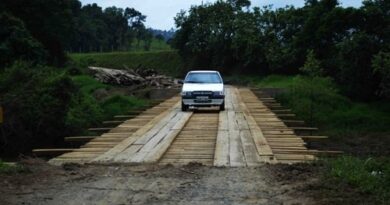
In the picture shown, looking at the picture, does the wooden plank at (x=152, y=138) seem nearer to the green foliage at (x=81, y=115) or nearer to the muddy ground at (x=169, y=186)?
the muddy ground at (x=169, y=186)

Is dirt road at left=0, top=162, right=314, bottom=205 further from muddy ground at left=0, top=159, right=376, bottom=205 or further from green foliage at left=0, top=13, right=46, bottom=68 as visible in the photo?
green foliage at left=0, top=13, right=46, bottom=68

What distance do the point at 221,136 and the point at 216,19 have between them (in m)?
53.6

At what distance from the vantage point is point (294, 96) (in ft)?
109

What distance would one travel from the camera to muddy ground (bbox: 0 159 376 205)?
7.48 meters

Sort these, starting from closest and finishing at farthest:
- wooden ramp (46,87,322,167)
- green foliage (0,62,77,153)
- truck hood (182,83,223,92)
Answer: wooden ramp (46,87,322,167), truck hood (182,83,223,92), green foliage (0,62,77,153)

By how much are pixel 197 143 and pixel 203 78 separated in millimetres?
10528

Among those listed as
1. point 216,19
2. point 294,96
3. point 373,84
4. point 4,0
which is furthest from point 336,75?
point 216,19

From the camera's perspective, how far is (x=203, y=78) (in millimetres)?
23328

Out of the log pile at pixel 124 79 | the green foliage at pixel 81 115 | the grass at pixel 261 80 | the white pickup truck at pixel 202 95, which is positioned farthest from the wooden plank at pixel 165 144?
the grass at pixel 261 80

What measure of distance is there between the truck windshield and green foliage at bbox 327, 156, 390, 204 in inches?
527

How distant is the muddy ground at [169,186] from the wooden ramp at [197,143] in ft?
2.63

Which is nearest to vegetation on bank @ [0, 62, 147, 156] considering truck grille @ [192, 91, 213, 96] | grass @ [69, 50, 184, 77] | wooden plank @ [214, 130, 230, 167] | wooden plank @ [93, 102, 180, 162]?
truck grille @ [192, 91, 213, 96]

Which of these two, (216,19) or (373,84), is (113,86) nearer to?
(373,84)

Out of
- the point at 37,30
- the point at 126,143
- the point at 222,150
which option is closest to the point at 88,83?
the point at 37,30
